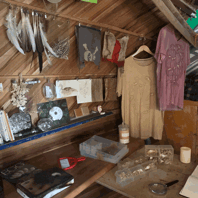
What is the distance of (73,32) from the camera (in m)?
1.65

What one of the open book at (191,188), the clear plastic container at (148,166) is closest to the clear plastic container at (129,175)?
the clear plastic container at (148,166)

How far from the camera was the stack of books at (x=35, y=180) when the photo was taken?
1.02 metres

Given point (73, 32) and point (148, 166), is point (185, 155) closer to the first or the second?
point (148, 166)

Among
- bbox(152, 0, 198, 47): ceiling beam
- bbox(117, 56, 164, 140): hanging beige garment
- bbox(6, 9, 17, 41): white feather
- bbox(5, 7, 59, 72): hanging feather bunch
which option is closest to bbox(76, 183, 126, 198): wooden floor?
bbox(117, 56, 164, 140): hanging beige garment

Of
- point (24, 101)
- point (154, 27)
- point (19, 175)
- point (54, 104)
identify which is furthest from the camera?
point (154, 27)

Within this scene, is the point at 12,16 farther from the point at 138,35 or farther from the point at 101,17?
the point at 138,35

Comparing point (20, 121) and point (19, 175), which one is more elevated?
point (20, 121)

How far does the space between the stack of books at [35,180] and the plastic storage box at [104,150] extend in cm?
37

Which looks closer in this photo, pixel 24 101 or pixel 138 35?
pixel 24 101

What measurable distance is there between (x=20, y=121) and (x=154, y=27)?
6.28 ft

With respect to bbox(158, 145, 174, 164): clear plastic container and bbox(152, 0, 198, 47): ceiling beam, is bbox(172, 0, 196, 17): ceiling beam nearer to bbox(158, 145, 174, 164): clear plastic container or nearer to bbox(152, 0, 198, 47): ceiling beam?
bbox(152, 0, 198, 47): ceiling beam

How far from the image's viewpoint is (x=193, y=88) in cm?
210

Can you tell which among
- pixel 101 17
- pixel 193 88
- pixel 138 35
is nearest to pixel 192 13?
pixel 138 35

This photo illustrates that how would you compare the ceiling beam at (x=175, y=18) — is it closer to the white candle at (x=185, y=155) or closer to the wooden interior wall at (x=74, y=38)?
the wooden interior wall at (x=74, y=38)
